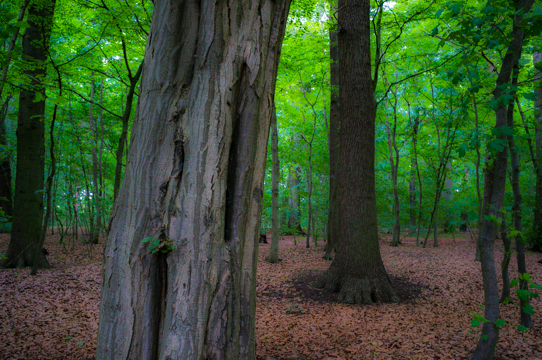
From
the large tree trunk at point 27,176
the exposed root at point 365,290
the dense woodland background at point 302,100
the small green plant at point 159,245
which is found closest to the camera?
the small green plant at point 159,245

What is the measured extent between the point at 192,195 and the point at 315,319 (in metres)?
3.34

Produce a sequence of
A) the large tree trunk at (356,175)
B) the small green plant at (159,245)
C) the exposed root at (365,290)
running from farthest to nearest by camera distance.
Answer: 1. the large tree trunk at (356,175)
2. the exposed root at (365,290)
3. the small green plant at (159,245)

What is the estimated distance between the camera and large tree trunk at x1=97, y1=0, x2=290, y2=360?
194cm

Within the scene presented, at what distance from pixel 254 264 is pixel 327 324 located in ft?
8.66

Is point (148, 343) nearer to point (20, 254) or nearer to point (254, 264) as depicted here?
point (254, 264)

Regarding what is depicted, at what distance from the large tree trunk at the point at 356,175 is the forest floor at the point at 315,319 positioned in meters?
0.43

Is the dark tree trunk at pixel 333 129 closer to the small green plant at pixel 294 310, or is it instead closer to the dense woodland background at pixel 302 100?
the dense woodland background at pixel 302 100

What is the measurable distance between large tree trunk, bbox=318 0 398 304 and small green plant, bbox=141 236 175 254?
13.3ft

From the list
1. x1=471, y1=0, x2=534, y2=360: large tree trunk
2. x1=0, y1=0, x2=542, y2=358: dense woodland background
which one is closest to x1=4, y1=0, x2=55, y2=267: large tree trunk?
x1=0, y1=0, x2=542, y2=358: dense woodland background

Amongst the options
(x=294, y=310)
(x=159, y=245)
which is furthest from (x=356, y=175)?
(x=159, y=245)

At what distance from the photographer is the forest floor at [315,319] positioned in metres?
3.40

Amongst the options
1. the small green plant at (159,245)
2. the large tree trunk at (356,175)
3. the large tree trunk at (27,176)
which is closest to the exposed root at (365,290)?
the large tree trunk at (356,175)

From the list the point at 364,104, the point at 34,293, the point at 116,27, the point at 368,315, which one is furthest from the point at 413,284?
the point at 116,27

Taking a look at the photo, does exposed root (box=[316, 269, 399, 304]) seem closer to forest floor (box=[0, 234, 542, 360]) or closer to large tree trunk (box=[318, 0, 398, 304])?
large tree trunk (box=[318, 0, 398, 304])
